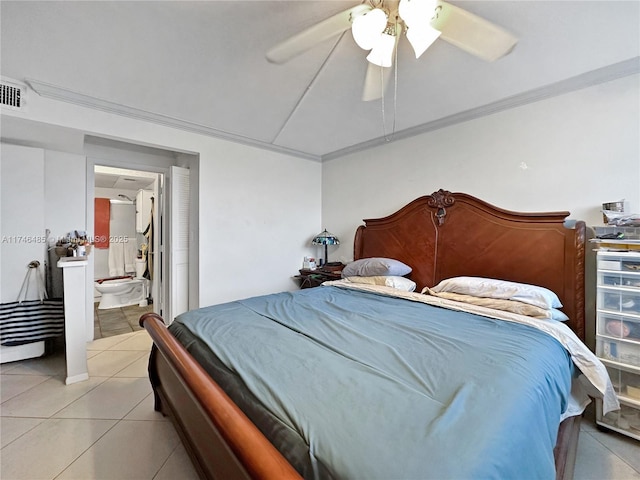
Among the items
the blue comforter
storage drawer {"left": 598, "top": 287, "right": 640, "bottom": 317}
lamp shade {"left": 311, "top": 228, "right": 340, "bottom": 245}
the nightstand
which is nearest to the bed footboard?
the blue comforter

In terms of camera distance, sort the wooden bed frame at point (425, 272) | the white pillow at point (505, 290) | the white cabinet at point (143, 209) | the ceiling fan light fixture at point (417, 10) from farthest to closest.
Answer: the white cabinet at point (143, 209) → the white pillow at point (505, 290) → the ceiling fan light fixture at point (417, 10) → the wooden bed frame at point (425, 272)

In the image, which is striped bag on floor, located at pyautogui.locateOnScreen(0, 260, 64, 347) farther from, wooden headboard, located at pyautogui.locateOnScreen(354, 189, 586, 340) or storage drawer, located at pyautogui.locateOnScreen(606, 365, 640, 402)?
storage drawer, located at pyautogui.locateOnScreen(606, 365, 640, 402)

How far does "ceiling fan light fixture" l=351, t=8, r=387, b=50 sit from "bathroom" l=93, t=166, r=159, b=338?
4.21 metres

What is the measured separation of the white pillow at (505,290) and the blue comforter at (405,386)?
0.33 metres

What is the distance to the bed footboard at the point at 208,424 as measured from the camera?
2.25 ft

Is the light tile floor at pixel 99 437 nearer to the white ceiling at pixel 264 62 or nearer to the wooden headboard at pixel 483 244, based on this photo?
the wooden headboard at pixel 483 244

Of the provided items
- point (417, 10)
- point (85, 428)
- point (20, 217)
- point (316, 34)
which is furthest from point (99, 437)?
point (417, 10)

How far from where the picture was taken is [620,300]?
5.75 feet

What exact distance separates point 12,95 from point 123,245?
404cm

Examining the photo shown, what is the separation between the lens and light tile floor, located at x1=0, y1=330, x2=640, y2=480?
1.50m

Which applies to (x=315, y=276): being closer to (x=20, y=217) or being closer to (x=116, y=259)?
(x=20, y=217)

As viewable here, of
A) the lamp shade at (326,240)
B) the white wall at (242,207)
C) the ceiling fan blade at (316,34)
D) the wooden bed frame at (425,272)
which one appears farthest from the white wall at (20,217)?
the lamp shade at (326,240)

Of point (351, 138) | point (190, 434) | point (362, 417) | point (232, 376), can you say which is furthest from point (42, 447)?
point (351, 138)

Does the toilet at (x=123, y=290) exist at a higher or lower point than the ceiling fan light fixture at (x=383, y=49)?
lower
